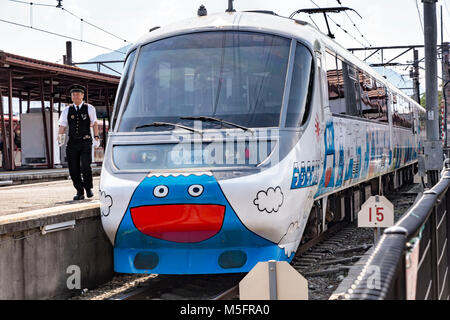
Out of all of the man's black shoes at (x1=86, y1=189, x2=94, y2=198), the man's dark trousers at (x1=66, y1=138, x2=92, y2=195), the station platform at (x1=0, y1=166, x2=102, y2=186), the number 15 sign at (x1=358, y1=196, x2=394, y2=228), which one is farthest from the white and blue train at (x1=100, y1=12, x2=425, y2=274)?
the station platform at (x1=0, y1=166, x2=102, y2=186)

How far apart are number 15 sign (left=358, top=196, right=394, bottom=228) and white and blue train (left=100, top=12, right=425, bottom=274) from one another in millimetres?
555

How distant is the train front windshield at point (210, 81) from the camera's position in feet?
24.3

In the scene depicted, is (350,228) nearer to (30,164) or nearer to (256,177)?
(256,177)

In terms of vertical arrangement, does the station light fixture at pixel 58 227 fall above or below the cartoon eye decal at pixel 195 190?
below

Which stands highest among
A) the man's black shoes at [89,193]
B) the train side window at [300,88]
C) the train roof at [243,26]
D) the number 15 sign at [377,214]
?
the train roof at [243,26]

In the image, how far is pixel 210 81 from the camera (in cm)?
764

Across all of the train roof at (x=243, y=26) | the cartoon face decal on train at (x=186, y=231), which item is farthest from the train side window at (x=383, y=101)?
the cartoon face decal on train at (x=186, y=231)

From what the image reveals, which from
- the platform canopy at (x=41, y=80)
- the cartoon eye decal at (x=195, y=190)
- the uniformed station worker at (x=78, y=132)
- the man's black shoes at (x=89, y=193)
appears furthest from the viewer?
the platform canopy at (x=41, y=80)

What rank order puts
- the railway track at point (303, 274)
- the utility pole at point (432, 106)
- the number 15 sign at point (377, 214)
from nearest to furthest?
the railway track at point (303, 274) → the number 15 sign at point (377, 214) → the utility pole at point (432, 106)

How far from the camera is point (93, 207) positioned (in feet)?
Answer: 25.2

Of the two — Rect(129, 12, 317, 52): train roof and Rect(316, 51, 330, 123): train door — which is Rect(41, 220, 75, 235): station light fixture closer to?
Rect(129, 12, 317, 52): train roof

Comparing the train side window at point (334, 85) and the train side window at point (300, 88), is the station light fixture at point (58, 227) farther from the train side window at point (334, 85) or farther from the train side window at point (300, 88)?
the train side window at point (334, 85)

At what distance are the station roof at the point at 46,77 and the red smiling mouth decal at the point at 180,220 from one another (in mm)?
12142
